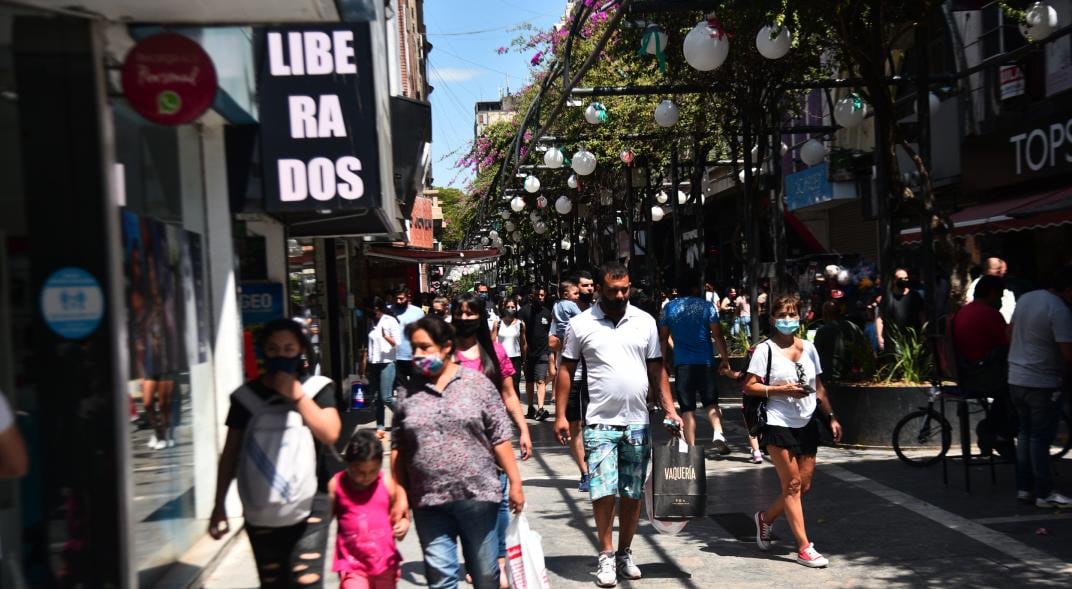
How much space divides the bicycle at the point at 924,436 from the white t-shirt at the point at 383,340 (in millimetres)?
6477

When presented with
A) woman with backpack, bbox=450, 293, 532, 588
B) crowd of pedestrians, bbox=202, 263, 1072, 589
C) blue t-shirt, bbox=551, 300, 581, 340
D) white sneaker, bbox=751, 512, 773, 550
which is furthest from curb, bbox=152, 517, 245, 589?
blue t-shirt, bbox=551, 300, 581, 340

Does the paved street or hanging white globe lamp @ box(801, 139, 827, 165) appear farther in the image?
hanging white globe lamp @ box(801, 139, 827, 165)

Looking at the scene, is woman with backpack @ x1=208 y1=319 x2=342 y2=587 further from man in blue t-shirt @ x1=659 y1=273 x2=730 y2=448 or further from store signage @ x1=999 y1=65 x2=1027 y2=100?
store signage @ x1=999 y1=65 x2=1027 y2=100

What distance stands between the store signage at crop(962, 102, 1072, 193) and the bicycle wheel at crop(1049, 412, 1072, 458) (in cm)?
605

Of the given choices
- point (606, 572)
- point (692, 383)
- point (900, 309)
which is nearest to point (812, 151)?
point (900, 309)

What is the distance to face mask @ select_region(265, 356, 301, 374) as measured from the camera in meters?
4.96

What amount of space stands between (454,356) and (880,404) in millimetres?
7043

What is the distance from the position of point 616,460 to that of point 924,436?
4921 millimetres

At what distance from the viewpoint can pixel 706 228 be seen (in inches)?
1639

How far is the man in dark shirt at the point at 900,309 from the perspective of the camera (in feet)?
44.1

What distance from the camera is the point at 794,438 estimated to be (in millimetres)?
7418

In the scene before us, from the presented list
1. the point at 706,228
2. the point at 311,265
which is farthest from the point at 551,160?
the point at 706,228

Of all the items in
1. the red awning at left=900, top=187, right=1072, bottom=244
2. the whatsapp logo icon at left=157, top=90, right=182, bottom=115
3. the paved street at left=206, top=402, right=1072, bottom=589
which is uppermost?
the whatsapp logo icon at left=157, top=90, right=182, bottom=115

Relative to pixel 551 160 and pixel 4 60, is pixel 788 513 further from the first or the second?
pixel 551 160
